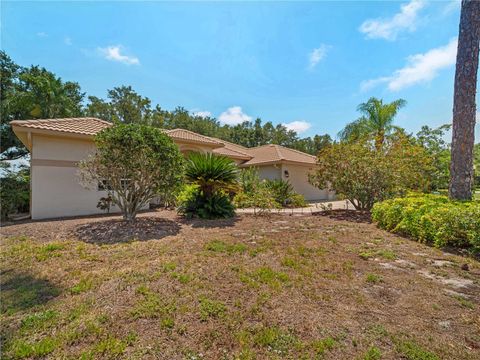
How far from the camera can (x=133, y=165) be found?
7.41 m

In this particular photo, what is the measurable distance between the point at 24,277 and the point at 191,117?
3023cm

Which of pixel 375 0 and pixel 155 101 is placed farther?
pixel 155 101

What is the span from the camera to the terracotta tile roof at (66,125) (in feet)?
30.1

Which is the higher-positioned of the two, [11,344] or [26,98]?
[26,98]

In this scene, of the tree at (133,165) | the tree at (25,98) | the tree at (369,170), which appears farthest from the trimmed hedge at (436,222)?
the tree at (25,98)

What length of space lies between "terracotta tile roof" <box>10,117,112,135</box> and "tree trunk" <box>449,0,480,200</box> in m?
14.2

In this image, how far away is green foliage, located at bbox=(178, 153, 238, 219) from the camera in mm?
8841

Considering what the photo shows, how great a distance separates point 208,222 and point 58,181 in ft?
23.3

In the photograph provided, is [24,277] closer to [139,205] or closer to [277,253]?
[139,205]

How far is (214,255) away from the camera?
4.99 metres

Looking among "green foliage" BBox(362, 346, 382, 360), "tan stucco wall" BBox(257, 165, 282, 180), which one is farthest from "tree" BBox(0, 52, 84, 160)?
"green foliage" BBox(362, 346, 382, 360)

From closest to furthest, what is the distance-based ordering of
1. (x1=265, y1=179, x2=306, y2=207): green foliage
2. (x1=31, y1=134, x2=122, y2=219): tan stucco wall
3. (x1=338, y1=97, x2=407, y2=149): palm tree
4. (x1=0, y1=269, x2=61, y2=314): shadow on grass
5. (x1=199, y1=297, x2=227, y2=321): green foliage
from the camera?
(x1=199, y1=297, x2=227, y2=321): green foliage, (x1=0, y1=269, x2=61, y2=314): shadow on grass, (x1=31, y1=134, x2=122, y2=219): tan stucco wall, (x1=265, y1=179, x2=306, y2=207): green foliage, (x1=338, y1=97, x2=407, y2=149): palm tree

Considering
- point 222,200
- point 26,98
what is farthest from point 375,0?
point 26,98

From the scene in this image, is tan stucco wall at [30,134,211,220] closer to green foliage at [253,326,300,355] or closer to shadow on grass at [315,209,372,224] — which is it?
green foliage at [253,326,300,355]
